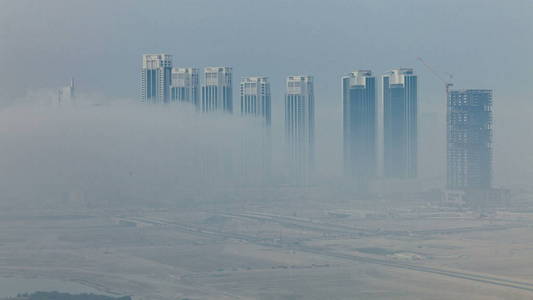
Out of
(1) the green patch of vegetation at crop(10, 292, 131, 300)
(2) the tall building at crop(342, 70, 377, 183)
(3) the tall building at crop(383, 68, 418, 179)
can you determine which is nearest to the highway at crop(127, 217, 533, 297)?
(1) the green patch of vegetation at crop(10, 292, 131, 300)

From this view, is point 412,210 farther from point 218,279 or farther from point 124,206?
point 218,279

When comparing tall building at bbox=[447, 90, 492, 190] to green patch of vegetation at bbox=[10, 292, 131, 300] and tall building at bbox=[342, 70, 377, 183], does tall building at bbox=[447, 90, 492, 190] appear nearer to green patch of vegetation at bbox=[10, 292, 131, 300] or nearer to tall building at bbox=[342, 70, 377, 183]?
tall building at bbox=[342, 70, 377, 183]

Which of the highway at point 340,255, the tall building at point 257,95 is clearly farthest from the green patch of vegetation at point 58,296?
the tall building at point 257,95

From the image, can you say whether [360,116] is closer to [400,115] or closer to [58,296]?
[400,115]

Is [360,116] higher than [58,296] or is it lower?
higher

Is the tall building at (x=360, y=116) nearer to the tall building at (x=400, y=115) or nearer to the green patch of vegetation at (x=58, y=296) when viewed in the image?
the tall building at (x=400, y=115)

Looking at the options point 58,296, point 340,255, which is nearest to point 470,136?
point 340,255
